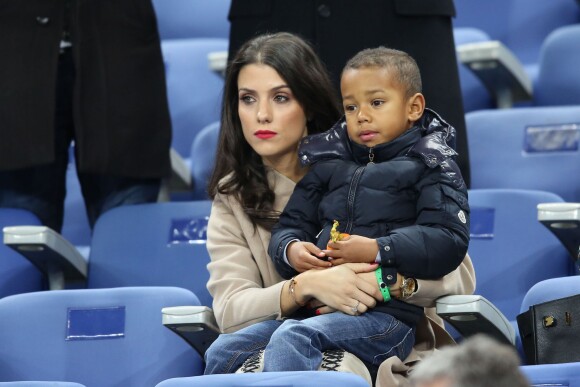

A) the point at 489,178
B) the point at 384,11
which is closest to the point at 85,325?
the point at 384,11

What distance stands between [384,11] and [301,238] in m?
0.84

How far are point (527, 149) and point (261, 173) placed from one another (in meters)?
0.97

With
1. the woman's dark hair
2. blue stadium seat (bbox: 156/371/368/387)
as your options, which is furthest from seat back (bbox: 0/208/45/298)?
blue stadium seat (bbox: 156/371/368/387)

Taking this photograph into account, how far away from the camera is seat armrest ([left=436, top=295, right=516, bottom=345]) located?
1930mm

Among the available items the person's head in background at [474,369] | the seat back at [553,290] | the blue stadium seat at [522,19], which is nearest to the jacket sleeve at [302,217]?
the seat back at [553,290]

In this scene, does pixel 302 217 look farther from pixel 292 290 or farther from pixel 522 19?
pixel 522 19

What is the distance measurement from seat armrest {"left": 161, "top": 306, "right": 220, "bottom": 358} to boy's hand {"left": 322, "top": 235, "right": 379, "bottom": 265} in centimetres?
30

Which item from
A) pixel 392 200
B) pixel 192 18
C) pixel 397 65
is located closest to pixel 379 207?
pixel 392 200

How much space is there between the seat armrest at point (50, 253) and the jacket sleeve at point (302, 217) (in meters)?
0.70

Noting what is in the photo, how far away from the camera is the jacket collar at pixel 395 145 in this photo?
1.98 meters

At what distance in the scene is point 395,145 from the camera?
202 centimetres

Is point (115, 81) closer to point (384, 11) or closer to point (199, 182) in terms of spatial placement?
point (199, 182)

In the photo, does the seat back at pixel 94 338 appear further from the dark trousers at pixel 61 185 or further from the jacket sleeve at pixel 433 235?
the dark trousers at pixel 61 185

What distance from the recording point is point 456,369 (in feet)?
3.39
